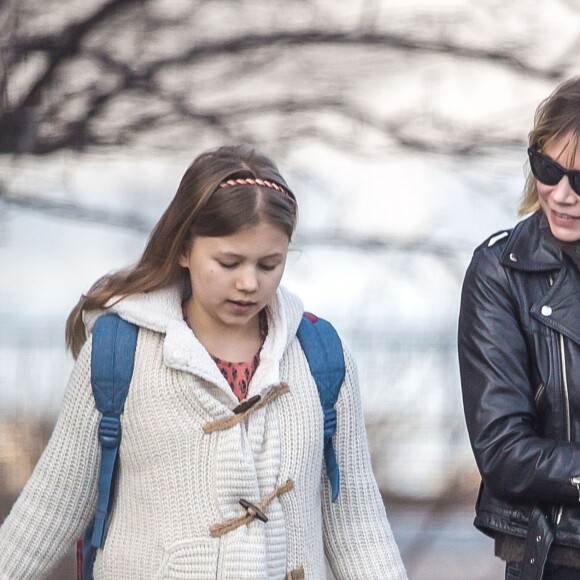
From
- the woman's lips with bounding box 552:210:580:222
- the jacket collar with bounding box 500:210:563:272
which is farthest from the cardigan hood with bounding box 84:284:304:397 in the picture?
the woman's lips with bounding box 552:210:580:222

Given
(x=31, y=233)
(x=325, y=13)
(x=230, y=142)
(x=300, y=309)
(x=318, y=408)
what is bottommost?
(x=318, y=408)

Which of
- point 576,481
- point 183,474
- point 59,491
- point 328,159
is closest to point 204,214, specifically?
point 183,474

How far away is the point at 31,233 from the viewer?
19.8ft

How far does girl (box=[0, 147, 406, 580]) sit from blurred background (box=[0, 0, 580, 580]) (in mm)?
2544

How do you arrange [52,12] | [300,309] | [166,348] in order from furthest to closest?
1. [52,12]
2. [300,309]
3. [166,348]

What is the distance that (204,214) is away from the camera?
11.0 ft

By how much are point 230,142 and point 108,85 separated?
0.50m

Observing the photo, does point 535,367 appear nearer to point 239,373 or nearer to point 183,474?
point 239,373

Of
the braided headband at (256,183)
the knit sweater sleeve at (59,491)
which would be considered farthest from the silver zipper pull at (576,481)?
the knit sweater sleeve at (59,491)

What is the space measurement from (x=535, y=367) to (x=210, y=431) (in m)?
0.66

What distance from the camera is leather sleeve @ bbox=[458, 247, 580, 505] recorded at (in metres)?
3.17

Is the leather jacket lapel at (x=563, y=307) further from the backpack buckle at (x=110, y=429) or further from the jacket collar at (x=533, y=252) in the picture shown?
the backpack buckle at (x=110, y=429)

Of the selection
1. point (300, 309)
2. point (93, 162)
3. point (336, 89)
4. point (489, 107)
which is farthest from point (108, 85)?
point (300, 309)

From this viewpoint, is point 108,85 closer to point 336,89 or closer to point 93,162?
point 93,162
